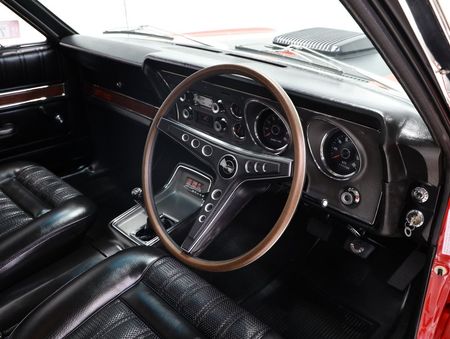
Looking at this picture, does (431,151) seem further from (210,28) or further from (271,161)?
(210,28)

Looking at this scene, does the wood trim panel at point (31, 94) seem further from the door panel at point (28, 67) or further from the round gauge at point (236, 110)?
the round gauge at point (236, 110)

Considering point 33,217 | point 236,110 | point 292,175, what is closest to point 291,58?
point 236,110

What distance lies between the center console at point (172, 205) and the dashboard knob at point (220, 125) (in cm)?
56

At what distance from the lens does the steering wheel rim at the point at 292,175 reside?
3.74ft

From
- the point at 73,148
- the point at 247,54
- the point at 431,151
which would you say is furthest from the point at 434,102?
the point at 73,148

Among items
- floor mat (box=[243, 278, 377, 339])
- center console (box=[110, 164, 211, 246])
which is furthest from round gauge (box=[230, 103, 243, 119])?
floor mat (box=[243, 278, 377, 339])

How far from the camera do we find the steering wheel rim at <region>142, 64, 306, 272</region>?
1140 millimetres

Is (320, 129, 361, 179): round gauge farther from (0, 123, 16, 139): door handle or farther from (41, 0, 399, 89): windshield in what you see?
(0, 123, 16, 139): door handle

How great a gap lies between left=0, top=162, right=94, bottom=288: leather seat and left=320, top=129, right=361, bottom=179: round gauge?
2.87 ft

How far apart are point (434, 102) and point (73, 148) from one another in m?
2.21

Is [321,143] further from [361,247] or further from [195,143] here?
[361,247]

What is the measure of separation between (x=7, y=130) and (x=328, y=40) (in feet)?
5.50

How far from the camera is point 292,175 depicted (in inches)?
47.1

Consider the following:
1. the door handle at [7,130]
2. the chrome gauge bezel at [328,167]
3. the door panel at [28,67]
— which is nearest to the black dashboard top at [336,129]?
the chrome gauge bezel at [328,167]
